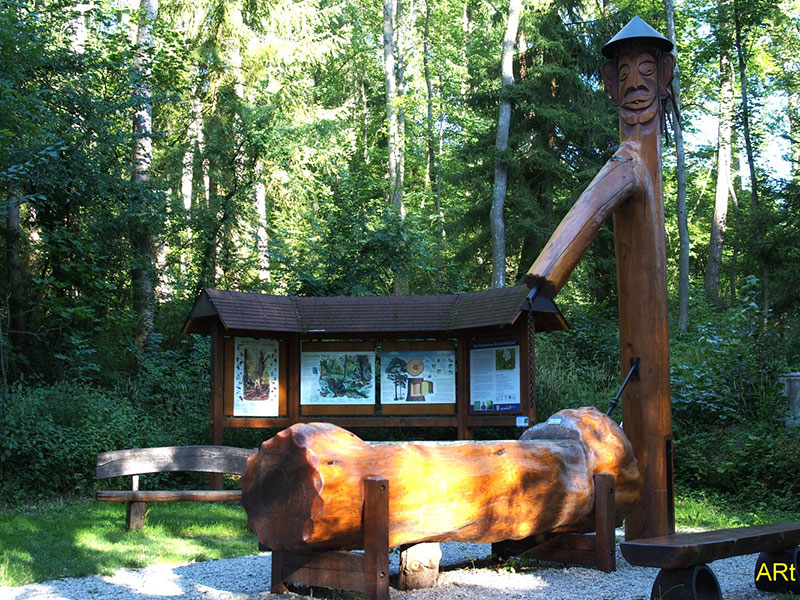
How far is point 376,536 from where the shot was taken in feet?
15.4

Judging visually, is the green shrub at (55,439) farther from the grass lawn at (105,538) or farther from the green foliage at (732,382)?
the green foliage at (732,382)

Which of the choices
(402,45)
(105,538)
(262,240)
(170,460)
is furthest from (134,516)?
(402,45)

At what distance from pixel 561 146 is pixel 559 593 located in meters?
18.3

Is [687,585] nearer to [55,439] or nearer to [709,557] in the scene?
[709,557]

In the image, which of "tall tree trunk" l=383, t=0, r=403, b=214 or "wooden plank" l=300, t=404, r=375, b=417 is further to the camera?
"tall tree trunk" l=383, t=0, r=403, b=214

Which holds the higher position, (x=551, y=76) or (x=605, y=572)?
(x=551, y=76)

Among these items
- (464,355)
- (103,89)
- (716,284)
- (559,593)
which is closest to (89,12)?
(103,89)

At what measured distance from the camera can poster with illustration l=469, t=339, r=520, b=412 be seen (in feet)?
33.1

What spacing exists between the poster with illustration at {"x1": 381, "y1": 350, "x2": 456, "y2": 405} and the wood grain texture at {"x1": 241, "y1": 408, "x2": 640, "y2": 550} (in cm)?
463

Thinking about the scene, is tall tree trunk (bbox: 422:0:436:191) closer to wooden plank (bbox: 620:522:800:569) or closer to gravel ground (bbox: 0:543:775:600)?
gravel ground (bbox: 0:543:775:600)

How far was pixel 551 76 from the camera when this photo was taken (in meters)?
21.4

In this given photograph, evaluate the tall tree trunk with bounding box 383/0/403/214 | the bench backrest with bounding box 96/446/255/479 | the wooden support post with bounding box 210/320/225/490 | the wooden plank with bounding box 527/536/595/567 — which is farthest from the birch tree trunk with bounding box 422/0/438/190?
the wooden plank with bounding box 527/536/595/567

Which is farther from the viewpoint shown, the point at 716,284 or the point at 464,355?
the point at 716,284

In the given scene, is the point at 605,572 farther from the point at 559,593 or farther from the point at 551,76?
the point at 551,76
